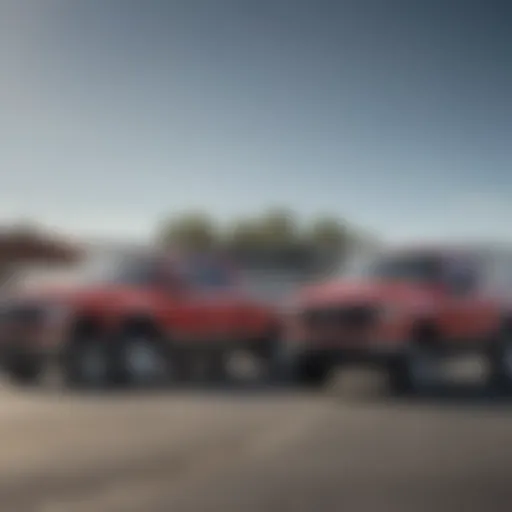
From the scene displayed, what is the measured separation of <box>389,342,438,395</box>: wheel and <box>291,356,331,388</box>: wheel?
831 millimetres

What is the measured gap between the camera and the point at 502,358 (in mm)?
13047

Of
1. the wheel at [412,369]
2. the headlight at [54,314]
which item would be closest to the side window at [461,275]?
the wheel at [412,369]

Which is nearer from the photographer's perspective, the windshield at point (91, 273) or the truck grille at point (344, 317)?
the truck grille at point (344, 317)

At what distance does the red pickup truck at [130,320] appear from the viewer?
12594mm

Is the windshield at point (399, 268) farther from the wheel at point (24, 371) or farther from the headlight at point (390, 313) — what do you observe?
the wheel at point (24, 371)

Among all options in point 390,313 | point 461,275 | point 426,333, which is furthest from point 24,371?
point 461,275

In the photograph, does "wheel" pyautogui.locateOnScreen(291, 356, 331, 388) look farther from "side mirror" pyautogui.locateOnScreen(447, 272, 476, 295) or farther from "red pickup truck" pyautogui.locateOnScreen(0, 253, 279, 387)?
"side mirror" pyautogui.locateOnScreen(447, 272, 476, 295)

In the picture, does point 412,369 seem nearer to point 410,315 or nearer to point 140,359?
point 410,315

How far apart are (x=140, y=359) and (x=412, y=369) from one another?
2.87 metres

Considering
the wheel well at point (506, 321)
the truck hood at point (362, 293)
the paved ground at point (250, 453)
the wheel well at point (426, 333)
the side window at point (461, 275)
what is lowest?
the paved ground at point (250, 453)

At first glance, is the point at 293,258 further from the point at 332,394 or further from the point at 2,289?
the point at 2,289

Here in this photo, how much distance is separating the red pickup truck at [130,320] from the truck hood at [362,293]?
87 centimetres

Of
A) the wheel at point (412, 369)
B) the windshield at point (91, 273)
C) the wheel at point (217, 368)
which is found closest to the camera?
the wheel at point (412, 369)

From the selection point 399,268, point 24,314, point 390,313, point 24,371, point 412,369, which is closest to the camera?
point 390,313
